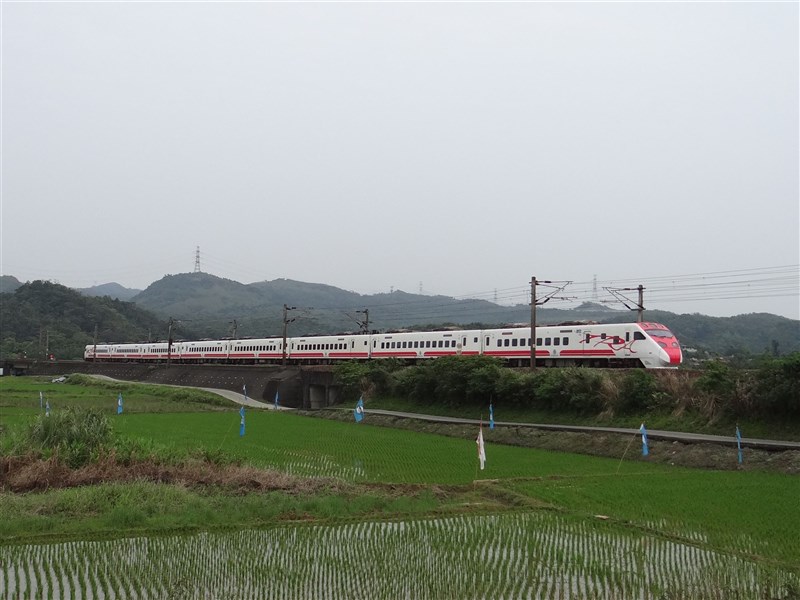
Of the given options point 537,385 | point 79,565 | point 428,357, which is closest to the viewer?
point 79,565

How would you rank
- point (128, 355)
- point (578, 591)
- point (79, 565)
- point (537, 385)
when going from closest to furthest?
1. point (578, 591)
2. point (79, 565)
3. point (537, 385)
4. point (128, 355)

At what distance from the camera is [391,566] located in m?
9.44

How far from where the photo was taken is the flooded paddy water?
8.45 meters

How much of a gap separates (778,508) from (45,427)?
607 inches

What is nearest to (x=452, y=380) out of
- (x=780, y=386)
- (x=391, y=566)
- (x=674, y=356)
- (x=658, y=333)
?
(x=658, y=333)

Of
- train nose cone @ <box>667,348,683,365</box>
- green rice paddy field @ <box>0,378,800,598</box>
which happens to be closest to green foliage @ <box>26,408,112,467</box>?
green rice paddy field @ <box>0,378,800,598</box>

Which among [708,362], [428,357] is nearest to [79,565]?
[708,362]

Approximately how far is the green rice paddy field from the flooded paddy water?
3cm

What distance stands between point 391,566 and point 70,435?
32.2ft

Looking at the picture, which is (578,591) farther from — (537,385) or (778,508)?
(537,385)

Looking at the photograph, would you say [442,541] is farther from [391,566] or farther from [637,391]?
[637,391]

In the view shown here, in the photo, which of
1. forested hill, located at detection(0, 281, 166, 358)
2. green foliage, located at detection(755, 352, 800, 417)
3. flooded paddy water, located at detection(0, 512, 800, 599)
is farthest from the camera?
forested hill, located at detection(0, 281, 166, 358)

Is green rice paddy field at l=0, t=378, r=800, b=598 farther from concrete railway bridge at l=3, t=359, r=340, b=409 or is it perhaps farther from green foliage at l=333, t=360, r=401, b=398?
concrete railway bridge at l=3, t=359, r=340, b=409

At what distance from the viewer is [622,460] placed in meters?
21.6
